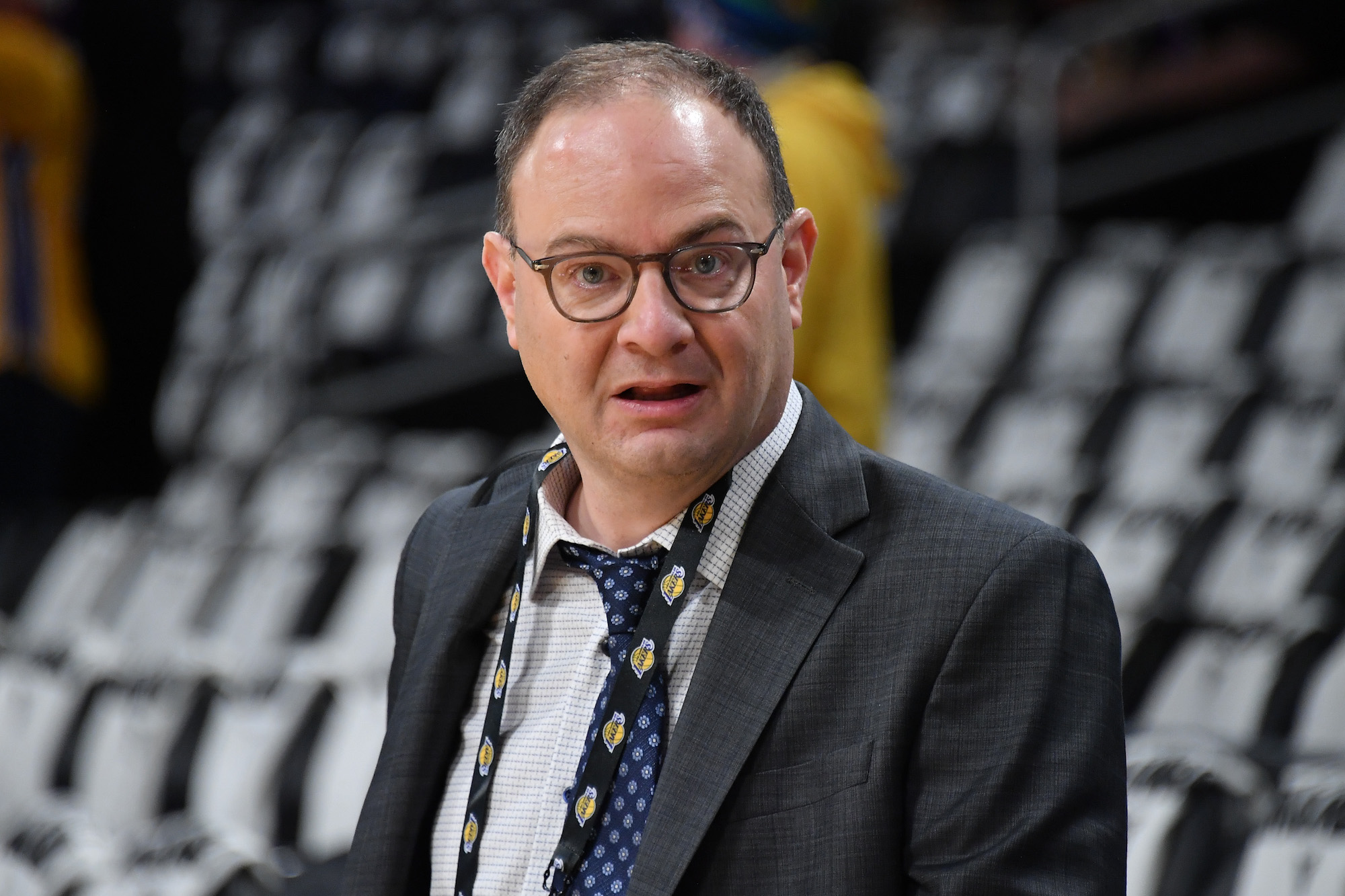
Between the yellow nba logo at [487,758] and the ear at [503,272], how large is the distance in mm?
295

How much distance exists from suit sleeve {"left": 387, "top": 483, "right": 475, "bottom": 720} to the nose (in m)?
0.35

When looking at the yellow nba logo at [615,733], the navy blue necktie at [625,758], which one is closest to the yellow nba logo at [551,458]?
the navy blue necktie at [625,758]

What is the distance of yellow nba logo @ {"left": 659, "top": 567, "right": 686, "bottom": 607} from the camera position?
1.12m

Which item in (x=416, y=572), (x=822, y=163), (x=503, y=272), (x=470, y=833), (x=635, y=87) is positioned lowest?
(x=470, y=833)

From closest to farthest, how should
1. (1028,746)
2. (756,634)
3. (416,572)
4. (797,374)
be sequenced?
(1028,746), (756,634), (416,572), (797,374)

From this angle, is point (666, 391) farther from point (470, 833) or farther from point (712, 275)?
point (470, 833)

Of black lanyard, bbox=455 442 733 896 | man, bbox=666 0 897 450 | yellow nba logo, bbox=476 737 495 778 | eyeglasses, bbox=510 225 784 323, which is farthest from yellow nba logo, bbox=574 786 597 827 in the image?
man, bbox=666 0 897 450

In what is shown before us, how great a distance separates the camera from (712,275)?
3.61ft

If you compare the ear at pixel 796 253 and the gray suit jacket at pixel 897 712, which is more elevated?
the ear at pixel 796 253

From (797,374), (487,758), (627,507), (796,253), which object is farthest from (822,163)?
(487,758)

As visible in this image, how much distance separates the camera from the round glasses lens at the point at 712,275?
3.57 ft

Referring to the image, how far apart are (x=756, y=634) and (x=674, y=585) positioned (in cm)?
8

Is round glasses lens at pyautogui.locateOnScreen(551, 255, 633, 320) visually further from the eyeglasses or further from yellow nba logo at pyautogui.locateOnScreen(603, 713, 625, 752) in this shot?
yellow nba logo at pyautogui.locateOnScreen(603, 713, 625, 752)

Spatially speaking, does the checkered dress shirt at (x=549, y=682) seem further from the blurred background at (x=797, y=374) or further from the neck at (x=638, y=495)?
the blurred background at (x=797, y=374)
